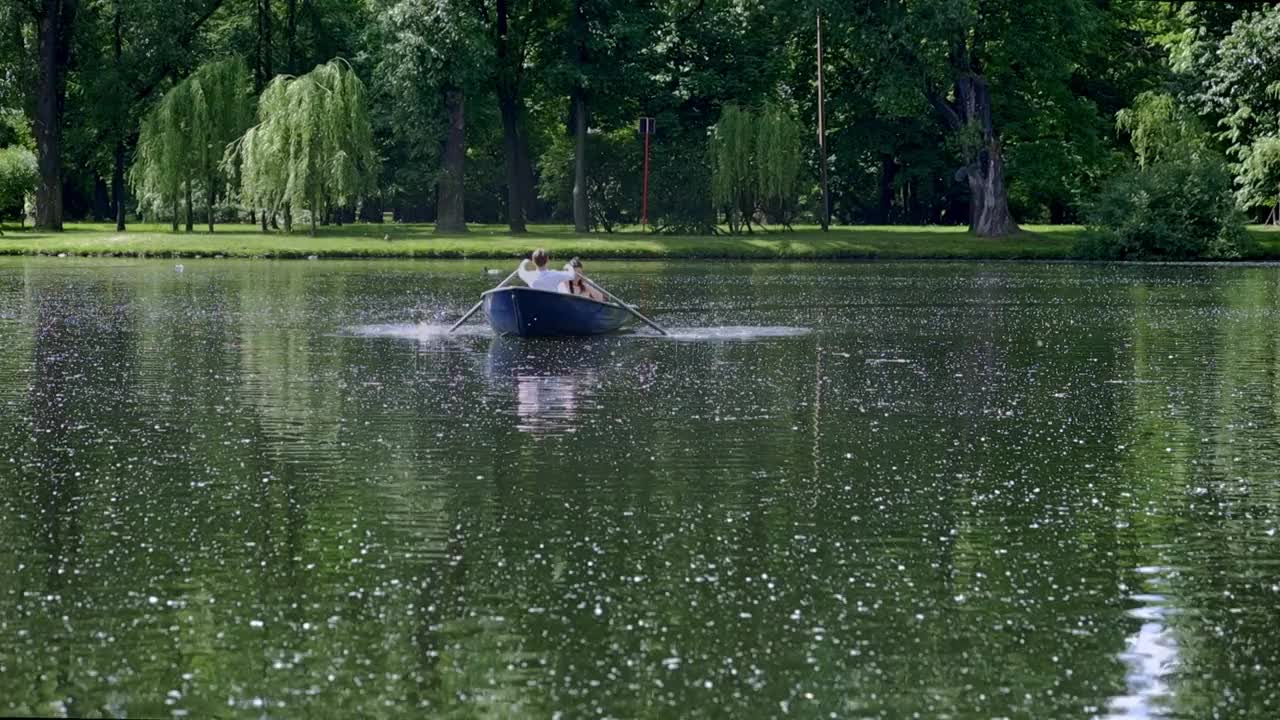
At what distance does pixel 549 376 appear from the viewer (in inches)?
1041

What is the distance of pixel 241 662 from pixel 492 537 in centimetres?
361

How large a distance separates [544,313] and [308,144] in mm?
35990

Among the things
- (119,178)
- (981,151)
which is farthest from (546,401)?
(119,178)

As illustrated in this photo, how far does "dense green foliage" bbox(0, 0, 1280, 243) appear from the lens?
6819 centimetres

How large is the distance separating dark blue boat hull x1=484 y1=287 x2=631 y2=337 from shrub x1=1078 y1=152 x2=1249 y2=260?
115 feet

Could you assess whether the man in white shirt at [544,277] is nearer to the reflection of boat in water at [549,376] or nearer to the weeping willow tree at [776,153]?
the reflection of boat in water at [549,376]

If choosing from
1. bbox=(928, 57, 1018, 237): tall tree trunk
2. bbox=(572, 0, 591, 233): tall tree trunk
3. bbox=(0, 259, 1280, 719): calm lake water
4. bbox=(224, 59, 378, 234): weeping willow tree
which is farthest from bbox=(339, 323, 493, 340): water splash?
bbox=(572, 0, 591, 233): tall tree trunk

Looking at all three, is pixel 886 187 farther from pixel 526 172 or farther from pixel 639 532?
pixel 639 532

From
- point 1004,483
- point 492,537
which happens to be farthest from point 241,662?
point 1004,483

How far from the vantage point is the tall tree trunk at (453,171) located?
72500 mm

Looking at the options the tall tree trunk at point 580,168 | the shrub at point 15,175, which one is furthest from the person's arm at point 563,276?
the shrub at point 15,175

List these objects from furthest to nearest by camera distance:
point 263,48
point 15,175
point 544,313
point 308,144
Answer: point 263,48 < point 15,175 < point 308,144 < point 544,313

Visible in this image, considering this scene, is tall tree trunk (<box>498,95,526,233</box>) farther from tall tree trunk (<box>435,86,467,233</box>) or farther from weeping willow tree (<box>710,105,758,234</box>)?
weeping willow tree (<box>710,105,758,234</box>)

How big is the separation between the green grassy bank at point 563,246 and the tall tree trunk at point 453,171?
10.3 feet
